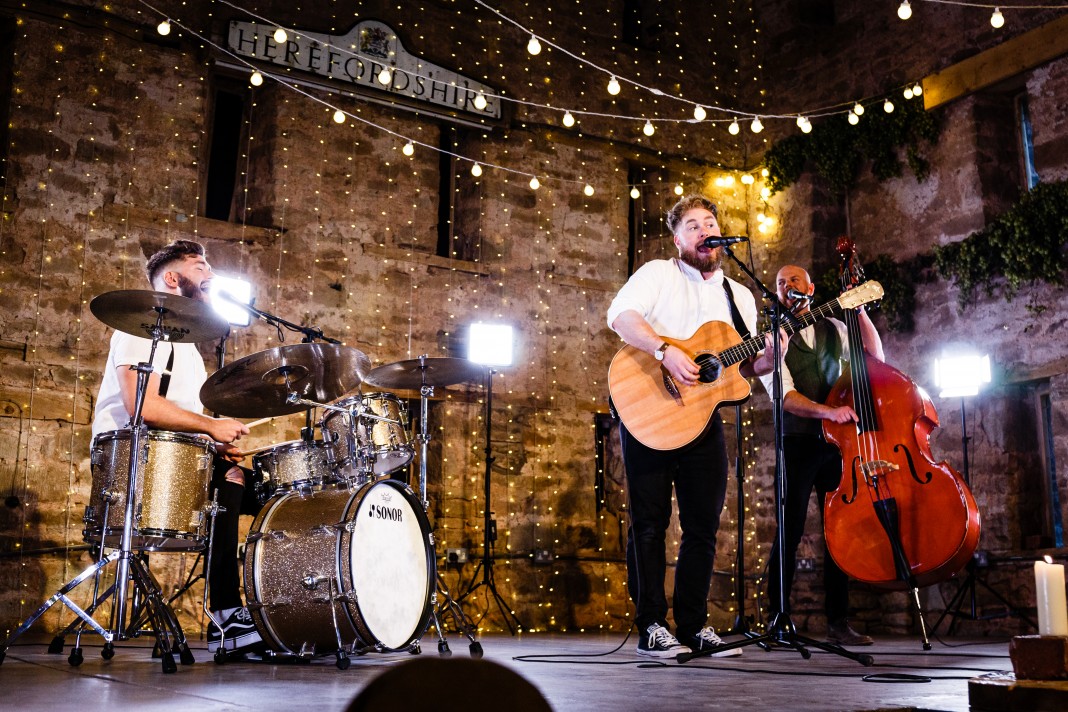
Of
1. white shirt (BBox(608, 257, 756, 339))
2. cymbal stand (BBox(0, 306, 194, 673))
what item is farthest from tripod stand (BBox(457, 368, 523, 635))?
cymbal stand (BBox(0, 306, 194, 673))

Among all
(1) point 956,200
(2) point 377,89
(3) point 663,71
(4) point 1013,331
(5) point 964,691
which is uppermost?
(3) point 663,71

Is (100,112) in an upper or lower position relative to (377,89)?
lower

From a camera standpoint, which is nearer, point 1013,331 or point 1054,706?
point 1054,706

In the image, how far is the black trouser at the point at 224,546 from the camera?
4508 millimetres

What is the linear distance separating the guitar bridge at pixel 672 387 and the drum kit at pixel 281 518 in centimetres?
112

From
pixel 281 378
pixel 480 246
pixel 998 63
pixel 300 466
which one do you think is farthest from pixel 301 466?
pixel 998 63

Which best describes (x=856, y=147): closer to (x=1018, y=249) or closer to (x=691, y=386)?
(x=1018, y=249)

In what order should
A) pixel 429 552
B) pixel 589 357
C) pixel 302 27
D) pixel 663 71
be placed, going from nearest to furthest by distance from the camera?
pixel 429 552 < pixel 302 27 < pixel 589 357 < pixel 663 71

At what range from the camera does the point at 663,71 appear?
406 inches

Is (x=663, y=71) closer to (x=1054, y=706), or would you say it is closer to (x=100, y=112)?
(x=100, y=112)

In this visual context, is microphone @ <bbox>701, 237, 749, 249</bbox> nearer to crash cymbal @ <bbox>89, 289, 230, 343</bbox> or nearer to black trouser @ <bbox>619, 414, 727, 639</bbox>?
black trouser @ <bbox>619, 414, 727, 639</bbox>

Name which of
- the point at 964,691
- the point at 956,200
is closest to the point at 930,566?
the point at 964,691

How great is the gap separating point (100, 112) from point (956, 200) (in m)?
6.71

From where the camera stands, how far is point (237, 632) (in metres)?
4.28
